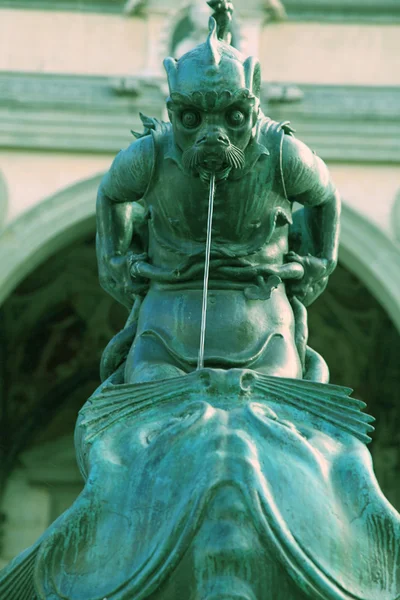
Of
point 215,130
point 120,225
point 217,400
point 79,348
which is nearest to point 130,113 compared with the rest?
point 79,348

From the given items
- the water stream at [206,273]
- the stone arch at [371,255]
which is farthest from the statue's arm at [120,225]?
the stone arch at [371,255]

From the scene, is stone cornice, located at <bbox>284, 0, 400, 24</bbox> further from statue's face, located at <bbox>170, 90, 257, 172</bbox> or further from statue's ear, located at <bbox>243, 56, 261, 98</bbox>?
statue's face, located at <bbox>170, 90, 257, 172</bbox>

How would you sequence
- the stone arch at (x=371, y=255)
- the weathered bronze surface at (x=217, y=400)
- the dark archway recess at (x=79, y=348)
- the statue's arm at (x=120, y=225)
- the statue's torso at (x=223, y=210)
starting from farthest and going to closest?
the dark archway recess at (x=79, y=348), the stone arch at (x=371, y=255), the statue's arm at (x=120, y=225), the statue's torso at (x=223, y=210), the weathered bronze surface at (x=217, y=400)

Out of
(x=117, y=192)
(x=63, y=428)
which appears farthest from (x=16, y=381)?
(x=117, y=192)

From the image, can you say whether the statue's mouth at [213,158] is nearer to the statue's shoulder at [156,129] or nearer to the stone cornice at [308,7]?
the statue's shoulder at [156,129]

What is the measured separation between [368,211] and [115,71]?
2303mm

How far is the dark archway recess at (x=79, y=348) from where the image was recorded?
51.5 ft

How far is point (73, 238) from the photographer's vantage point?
47.3 ft

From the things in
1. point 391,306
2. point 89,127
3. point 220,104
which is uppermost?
point 89,127

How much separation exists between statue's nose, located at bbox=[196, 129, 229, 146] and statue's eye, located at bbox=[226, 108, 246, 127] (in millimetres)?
46

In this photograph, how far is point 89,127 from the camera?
14477 mm

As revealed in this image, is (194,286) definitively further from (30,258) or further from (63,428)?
(63,428)

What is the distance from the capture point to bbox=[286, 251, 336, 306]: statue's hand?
171 inches

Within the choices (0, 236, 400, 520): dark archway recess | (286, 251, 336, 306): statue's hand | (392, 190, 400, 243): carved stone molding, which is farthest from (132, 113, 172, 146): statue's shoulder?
(0, 236, 400, 520): dark archway recess
